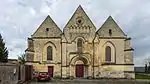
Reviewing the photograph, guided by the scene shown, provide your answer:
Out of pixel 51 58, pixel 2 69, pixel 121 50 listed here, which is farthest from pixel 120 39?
pixel 2 69

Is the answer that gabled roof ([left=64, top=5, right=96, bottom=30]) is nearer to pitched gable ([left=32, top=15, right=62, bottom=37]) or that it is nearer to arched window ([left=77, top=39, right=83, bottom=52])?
pitched gable ([left=32, top=15, right=62, bottom=37])

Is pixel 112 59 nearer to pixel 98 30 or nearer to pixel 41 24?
pixel 98 30

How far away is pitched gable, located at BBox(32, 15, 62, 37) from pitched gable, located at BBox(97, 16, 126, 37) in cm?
710

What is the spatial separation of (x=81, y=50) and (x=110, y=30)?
19.9 ft

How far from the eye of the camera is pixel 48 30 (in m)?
55.3

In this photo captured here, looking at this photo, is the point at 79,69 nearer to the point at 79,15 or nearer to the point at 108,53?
the point at 108,53

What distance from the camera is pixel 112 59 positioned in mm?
54781

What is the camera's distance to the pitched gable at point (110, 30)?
5516cm

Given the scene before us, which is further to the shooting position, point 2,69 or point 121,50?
point 121,50

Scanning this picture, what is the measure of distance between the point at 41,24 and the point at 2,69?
3530 centimetres

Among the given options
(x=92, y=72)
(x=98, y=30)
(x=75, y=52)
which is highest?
(x=98, y=30)

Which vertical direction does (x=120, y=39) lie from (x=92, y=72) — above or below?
above

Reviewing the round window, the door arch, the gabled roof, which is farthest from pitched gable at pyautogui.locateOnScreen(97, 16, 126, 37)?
the door arch

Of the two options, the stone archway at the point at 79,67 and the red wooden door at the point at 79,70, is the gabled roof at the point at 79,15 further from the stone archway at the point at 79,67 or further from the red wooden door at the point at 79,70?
the red wooden door at the point at 79,70
